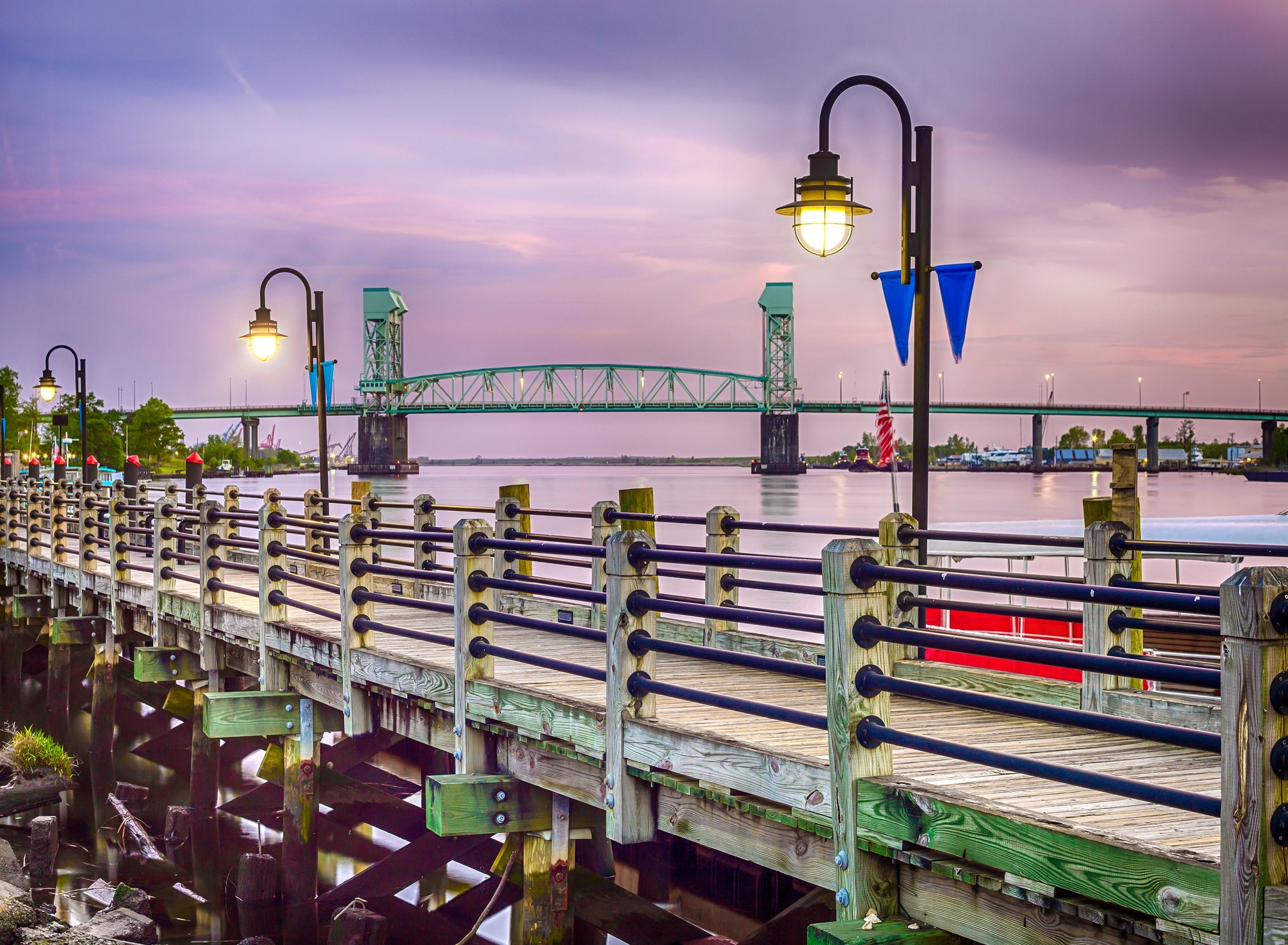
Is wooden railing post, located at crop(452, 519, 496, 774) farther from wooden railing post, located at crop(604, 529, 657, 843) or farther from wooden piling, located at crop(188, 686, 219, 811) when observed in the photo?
wooden piling, located at crop(188, 686, 219, 811)

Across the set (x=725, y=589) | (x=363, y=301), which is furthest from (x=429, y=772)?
(x=363, y=301)

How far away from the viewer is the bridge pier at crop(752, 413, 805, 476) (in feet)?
551

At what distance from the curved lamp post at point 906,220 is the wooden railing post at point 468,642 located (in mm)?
3922

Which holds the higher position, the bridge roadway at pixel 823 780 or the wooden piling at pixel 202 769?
the bridge roadway at pixel 823 780

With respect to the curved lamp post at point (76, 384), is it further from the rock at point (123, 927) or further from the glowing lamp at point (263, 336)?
the rock at point (123, 927)

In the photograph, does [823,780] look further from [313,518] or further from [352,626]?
[313,518]

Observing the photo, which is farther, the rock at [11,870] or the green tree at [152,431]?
the green tree at [152,431]

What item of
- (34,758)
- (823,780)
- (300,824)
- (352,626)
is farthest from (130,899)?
(823,780)

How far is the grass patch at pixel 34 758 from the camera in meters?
17.0

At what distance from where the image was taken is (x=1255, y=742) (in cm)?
355

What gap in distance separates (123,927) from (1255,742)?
10.3m

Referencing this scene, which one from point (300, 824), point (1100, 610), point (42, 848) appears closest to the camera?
point (1100, 610)

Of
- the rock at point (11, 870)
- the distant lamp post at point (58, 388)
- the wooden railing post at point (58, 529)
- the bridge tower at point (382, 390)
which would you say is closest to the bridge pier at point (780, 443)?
the bridge tower at point (382, 390)

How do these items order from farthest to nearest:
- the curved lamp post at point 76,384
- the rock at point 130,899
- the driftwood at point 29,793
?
the curved lamp post at point 76,384, the driftwood at point 29,793, the rock at point 130,899
